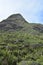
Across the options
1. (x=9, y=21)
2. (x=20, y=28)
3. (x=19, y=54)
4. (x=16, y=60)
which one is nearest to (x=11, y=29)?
(x=20, y=28)

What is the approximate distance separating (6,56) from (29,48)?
12.1 metres

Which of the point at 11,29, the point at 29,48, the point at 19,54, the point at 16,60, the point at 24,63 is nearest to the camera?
the point at 24,63

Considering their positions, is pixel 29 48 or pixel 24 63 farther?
pixel 29 48

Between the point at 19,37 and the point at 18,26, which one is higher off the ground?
the point at 18,26

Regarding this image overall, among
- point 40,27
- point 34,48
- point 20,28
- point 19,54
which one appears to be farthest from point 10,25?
point 19,54

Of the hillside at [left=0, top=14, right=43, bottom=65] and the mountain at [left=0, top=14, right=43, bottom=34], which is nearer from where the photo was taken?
the hillside at [left=0, top=14, right=43, bottom=65]

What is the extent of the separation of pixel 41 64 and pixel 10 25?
67.4 metres

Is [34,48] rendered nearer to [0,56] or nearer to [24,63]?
[0,56]

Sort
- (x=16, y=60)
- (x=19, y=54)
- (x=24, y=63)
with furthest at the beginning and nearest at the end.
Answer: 1. (x=19, y=54)
2. (x=16, y=60)
3. (x=24, y=63)

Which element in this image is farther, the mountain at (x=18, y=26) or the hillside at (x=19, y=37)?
the mountain at (x=18, y=26)

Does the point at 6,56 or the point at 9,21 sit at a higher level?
the point at 9,21

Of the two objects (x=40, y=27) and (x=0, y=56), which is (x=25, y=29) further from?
(x=0, y=56)

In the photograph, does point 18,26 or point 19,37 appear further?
point 18,26

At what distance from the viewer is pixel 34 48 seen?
160ft
